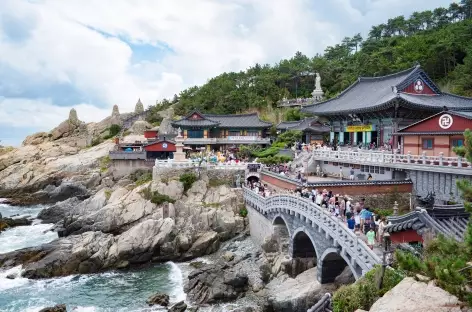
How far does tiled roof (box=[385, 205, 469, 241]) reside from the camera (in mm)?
17031

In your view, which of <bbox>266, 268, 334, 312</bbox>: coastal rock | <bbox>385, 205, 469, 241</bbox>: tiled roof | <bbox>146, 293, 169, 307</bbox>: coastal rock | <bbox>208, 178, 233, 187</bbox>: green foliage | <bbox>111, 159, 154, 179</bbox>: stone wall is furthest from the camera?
<bbox>111, 159, 154, 179</bbox>: stone wall

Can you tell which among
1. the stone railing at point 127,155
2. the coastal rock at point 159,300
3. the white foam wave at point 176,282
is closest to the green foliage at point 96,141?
the stone railing at point 127,155

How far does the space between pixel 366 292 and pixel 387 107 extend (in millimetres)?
26058

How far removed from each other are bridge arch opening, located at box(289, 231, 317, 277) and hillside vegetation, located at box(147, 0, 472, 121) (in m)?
41.3

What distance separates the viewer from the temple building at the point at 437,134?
2862cm

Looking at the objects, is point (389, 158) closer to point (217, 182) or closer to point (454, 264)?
point (217, 182)

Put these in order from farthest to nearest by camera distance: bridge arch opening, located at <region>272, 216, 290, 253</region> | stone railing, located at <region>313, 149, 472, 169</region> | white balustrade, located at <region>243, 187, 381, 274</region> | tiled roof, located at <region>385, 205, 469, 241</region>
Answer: bridge arch opening, located at <region>272, 216, 290, 253</region> < stone railing, located at <region>313, 149, 472, 169</region> < white balustrade, located at <region>243, 187, 381, 274</region> < tiled roof, located at <region>385, 205, 469, 241</region>

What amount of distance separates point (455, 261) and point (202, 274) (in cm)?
2363

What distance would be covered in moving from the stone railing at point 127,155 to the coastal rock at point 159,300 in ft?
105

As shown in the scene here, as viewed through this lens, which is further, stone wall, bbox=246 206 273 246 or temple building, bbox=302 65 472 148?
temple building, bbox=302 65 472 148

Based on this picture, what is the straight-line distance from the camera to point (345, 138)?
48.1m

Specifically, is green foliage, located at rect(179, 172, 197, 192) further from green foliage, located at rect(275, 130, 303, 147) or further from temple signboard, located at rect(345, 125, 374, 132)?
temple signboard, located at rect(345, 125, 374, 132)

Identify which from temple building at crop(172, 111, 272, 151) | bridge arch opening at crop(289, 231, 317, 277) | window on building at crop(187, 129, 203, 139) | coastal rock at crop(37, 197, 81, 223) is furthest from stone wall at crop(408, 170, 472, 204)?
coastal rock at crop(37, 197, 81, 223)

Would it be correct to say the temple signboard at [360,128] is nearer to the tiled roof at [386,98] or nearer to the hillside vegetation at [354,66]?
the tiled roof at [386,98]
